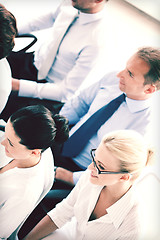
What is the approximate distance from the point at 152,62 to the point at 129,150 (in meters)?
0.32

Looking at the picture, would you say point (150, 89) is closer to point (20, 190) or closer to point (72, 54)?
point (72, 54)

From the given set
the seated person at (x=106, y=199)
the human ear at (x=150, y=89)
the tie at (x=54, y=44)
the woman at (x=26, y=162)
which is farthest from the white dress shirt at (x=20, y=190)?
the human ear at (x=150, y=89)

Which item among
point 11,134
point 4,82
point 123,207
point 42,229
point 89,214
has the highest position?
point 4,82

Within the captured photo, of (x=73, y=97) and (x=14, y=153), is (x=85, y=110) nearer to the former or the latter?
(x=73, y=97)

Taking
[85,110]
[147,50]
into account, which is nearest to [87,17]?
[147,50]

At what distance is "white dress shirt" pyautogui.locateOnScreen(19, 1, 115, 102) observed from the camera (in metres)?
1.14

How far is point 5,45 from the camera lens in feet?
3.65

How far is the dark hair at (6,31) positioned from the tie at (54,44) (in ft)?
0.46

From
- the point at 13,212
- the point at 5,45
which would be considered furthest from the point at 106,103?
the point at 13,212

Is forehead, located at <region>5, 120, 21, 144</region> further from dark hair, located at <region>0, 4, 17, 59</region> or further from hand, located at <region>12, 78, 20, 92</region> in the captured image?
dark hair, located at <region>0, 4, 17, 59</region>

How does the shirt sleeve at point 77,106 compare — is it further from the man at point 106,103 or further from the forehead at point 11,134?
the forehead at point 11,134

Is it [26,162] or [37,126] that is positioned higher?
[37,126]

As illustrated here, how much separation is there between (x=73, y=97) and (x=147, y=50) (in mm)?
353

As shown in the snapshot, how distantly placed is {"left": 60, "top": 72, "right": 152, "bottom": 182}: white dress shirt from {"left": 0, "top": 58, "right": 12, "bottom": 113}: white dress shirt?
0.78 feet
